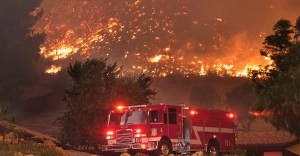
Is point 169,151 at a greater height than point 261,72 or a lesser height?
lesser

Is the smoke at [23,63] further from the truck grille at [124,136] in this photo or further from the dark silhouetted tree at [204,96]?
the truck grille at [124,136]

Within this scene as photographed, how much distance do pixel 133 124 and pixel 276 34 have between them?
16.7 metres

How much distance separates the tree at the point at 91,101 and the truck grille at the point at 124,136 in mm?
10102

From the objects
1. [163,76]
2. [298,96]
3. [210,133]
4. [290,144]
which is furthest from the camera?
A: [163,76]

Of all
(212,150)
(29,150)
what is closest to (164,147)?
(212,150)

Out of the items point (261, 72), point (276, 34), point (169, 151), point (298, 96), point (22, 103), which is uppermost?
point (22, 103)

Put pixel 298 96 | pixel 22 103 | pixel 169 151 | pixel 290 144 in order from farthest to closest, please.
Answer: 1. pixel 22 103
2. pixel 290 144
3. pixel 298 96
4. pixel 169 151

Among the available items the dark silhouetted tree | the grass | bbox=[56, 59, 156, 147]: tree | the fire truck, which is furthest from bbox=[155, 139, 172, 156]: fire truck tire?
the dark silhouetted tree

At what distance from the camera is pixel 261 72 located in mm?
36719

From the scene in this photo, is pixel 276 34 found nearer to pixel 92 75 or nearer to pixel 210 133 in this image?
pixel 210 133

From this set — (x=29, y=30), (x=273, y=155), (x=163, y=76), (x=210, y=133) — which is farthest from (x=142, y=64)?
(x=210, y=133)

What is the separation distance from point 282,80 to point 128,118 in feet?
44.2

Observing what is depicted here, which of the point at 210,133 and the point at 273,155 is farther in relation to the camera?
the point at 273,155

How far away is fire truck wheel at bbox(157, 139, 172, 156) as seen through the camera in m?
24.8
